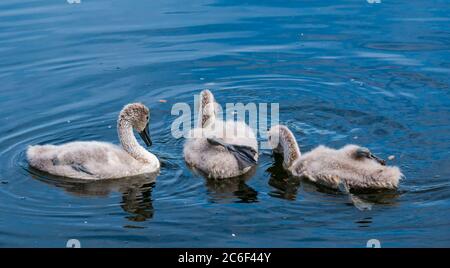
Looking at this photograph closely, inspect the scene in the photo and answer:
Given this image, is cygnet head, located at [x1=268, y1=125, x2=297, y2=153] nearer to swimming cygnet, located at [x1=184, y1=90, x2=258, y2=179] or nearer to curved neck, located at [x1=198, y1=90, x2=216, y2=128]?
swimming cygnet, located at [x1=184, y1=90, x2=258, y2=179]

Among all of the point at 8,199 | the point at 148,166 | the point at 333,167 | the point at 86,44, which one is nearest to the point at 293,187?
the point at 333,167

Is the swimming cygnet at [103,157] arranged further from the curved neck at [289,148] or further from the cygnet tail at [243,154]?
the curved neck at [289,148]

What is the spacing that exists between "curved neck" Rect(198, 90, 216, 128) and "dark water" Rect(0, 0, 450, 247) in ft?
1.80

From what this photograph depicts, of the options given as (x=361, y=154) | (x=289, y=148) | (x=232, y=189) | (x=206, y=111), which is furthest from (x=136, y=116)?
(x=361, y=154)

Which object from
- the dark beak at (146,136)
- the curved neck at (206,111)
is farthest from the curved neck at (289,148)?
the dark beak at (146,136)

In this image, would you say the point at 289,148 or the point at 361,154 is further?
the point at 289,148

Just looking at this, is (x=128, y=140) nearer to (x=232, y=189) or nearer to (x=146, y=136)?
(x=146, y=136)

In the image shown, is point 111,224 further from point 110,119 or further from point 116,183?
point 110,119

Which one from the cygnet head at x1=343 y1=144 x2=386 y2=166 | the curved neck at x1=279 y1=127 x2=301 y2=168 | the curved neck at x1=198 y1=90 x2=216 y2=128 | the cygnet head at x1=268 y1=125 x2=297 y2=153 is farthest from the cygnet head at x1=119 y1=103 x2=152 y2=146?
the cygnet head at x1=343 y1=144 x2=386 y2=166

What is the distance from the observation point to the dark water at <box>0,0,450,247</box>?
28.4ft

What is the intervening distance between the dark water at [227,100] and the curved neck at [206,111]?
549 millimetres

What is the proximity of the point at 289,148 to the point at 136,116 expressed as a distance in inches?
85.4

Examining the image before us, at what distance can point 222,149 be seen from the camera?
10.1m

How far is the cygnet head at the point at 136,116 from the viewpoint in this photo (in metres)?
10.4
